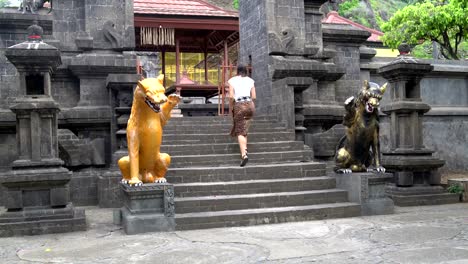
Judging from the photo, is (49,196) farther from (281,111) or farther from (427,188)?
(427,188)

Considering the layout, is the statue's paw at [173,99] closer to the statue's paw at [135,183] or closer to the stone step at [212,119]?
the statue's paw at [135,183]

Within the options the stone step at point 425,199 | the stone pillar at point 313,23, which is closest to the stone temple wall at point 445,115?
the stone pillar at point 313,23

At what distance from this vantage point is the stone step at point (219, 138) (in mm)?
8984

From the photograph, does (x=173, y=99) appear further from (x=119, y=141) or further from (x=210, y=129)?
(x=210, y=129)

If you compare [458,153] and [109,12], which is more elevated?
[109,12]

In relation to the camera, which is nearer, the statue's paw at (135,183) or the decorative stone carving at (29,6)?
the statue's paw at (135,183)

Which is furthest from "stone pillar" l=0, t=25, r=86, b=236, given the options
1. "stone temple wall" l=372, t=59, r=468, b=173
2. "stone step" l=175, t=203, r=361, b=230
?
"stone temple wall" l=372, t=59, r=468, b=173

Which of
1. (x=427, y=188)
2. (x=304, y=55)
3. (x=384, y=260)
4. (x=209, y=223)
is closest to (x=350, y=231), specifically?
(x=384, y=260)

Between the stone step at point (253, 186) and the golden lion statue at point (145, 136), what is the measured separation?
611 millimetres

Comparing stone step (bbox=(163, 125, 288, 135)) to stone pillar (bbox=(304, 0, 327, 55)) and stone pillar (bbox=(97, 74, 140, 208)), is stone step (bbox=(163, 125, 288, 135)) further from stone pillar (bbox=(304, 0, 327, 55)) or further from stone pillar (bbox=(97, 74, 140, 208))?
stone pillar (bbox=(304, 0, 327, 55))

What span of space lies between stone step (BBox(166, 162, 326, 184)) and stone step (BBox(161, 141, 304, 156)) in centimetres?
65

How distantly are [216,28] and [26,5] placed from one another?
25.7ft

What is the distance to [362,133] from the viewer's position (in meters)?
7.54

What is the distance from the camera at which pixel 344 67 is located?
39.3 ft
